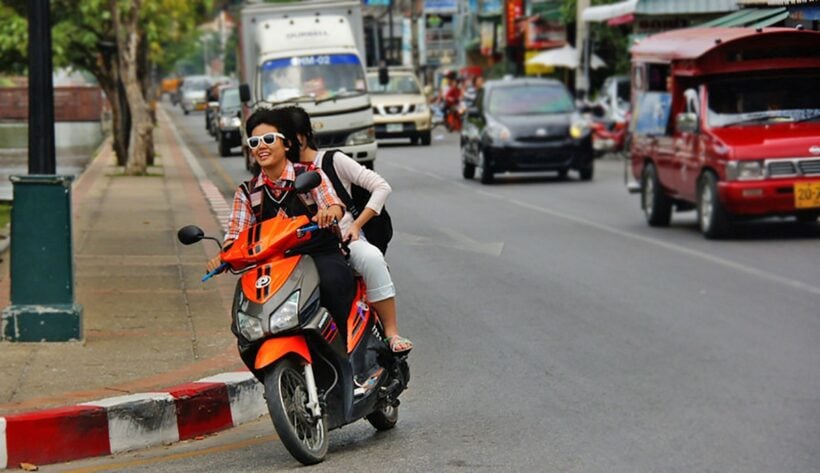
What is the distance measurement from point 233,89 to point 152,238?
94.5ft

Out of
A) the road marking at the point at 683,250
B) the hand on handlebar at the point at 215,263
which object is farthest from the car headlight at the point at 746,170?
the hand on handlebar at the point at 215,263

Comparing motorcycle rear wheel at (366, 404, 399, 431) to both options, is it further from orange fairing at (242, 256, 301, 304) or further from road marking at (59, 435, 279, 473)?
orange fairing at (242, 256, 301, 304)

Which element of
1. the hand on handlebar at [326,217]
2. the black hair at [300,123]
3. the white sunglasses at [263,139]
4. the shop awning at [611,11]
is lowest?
the hand on handlebar at [326,217]

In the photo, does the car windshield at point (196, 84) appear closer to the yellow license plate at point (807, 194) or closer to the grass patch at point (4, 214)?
the grass patch at point (4, 214)

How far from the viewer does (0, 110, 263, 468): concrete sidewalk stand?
7.83 metres

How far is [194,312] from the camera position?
11.6 m

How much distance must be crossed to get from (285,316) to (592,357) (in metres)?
3.60

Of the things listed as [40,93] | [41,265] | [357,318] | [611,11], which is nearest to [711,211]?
[40,93]

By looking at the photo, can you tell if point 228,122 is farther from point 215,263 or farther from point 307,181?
point 307,181

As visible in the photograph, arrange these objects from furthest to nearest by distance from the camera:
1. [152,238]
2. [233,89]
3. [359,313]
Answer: [233,89] < [152,238] < [359,313]

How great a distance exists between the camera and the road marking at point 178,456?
→ 7586 millimetres

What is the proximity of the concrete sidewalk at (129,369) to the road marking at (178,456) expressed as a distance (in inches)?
9.3

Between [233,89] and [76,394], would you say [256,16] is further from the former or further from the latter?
[76,394]

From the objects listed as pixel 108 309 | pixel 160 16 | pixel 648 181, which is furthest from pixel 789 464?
pixel 160 16
